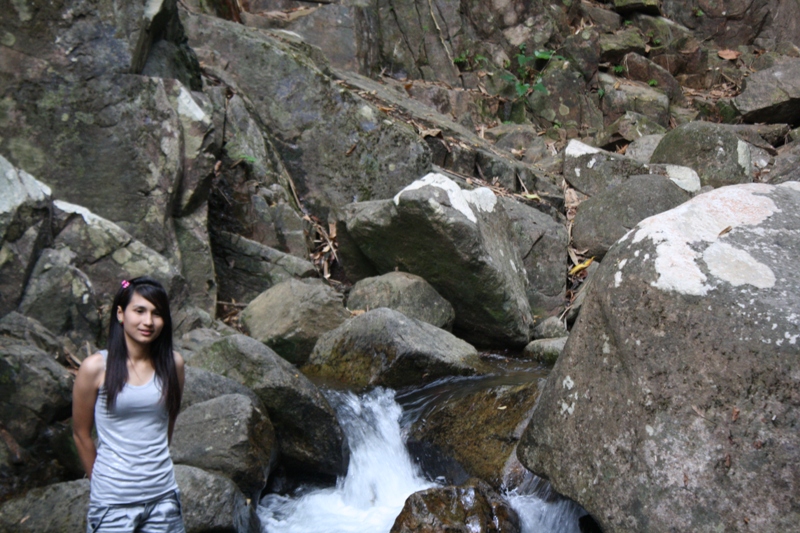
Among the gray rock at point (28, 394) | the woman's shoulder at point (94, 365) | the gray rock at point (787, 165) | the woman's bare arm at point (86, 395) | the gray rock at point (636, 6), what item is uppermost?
the woman's shoulder at point (94, 365)

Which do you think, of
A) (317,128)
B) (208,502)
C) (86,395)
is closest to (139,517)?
(86,395)

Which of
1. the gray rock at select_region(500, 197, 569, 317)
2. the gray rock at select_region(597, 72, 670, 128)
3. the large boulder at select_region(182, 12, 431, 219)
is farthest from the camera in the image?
the gray rock at select_region(597, 72, 670, 128)

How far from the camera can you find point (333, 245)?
7.86m

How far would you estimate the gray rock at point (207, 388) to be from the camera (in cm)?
427

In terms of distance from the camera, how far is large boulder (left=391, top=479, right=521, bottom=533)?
12.0 ft

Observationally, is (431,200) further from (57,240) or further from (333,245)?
(57,240)

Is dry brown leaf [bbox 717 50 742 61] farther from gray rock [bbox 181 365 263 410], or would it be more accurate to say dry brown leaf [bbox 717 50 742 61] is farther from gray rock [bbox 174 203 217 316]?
gray rock [bbox 181 365 263 410]

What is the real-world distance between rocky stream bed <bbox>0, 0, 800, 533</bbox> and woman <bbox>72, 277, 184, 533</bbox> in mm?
889

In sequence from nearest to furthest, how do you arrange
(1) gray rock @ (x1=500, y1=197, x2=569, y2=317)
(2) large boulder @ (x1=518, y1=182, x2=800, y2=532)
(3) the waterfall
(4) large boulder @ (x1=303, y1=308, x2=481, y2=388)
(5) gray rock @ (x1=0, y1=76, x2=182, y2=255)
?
(2) large boulder @ (x1=518, y1=182, x2=800, y2=532) → (3) the waterfall → (4) large boulder @ (x1=303, y1=308, x2=481, y2=388) → (5) gray rock @ (x1=0, y1=76, x2=182, y2=255) → (1) gray rock @ (x1=500, y1=197, x2=569, y2=317)

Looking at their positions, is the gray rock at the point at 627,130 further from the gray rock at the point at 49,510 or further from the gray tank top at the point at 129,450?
the gray tank top at the point at 129,450

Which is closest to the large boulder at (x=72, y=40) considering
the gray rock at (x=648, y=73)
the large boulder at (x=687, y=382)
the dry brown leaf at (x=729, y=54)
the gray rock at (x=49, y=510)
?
the gray rock at (x=49, y=510)

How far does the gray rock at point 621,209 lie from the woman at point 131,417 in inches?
268

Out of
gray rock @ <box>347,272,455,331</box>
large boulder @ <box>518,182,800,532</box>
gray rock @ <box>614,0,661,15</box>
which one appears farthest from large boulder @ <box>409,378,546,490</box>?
gray rock @ <box>614,0,661,15</box>

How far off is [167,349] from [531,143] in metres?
10.8
